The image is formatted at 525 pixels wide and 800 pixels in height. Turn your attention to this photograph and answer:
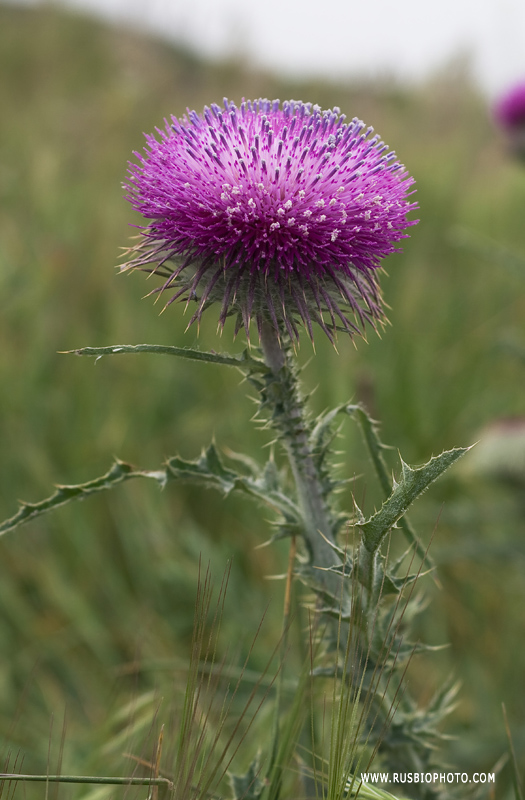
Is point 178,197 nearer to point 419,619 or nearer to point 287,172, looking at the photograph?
point 287,172

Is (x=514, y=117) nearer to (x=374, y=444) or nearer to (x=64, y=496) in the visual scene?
(x=374, y=444)

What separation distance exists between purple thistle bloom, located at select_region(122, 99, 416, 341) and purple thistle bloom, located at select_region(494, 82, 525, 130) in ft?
12.5

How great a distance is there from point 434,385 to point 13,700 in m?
2.97

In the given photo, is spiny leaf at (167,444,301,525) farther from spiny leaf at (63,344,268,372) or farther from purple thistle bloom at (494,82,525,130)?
purple thistle bloom at (494,82,525,130)

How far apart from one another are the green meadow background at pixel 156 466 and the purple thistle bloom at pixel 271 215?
20 centimetres

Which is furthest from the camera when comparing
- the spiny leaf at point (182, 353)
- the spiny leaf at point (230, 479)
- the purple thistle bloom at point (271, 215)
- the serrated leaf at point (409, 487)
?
the spiny leaf at point (230, 479)

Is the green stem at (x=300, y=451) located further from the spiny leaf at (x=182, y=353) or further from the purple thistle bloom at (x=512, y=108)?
the purple thistle bloom at (x=512, y=108)

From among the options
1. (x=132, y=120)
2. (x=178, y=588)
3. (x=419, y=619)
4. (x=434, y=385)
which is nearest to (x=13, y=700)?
(x=178, y=588)

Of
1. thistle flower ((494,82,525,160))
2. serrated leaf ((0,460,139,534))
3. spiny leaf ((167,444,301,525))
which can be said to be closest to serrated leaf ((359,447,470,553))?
spiny leaf ((167,444,301,525))

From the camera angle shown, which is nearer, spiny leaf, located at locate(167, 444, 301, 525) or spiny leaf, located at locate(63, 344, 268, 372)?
spiny leaf, located at locate(63, 344, 268, 372)

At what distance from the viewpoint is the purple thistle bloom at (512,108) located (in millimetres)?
4809

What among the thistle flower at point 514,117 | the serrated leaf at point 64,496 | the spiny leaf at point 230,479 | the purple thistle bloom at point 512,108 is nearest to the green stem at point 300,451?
the spiny leaf at point 230,479

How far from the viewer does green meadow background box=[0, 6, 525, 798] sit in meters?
2.69

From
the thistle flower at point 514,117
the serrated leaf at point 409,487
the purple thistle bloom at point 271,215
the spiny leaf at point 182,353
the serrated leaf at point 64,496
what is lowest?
the serrated leaf at point 409,487
